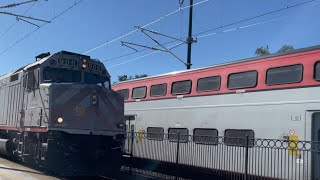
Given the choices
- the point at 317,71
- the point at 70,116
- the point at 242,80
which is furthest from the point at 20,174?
the point at 317,71

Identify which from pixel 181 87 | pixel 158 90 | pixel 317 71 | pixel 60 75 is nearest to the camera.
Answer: pixel 317 71

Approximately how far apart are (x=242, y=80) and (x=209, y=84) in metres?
1.60

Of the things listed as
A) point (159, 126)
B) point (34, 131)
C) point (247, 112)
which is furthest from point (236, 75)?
point (34, 131)

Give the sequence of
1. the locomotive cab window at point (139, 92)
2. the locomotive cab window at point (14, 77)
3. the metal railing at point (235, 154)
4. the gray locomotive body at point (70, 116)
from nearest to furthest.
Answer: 1. the metal railing at point (235, 154)
2. the gray locomotive body at point (70, 116)
3. the locomotive cab window at point (14, 77)
4. the locomotive cab window at point (139, 92)

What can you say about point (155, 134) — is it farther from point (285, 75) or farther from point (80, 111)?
point (285, 75)

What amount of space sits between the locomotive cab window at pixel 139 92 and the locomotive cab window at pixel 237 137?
5715mm

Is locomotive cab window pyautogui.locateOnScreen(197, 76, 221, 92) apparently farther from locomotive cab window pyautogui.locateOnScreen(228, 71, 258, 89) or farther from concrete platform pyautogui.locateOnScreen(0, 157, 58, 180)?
concrete platform pyautogui.locateOnScreen(0, 157, 58, 180)

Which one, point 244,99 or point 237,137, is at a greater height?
point 244,99

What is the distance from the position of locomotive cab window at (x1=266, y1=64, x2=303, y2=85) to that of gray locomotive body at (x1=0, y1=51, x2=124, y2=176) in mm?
5183

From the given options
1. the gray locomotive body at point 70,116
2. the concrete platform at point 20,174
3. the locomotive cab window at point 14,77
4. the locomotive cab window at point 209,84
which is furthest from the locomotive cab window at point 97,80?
the locomotive cab window at point 14,77

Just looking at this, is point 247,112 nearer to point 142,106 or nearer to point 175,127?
point 175,127

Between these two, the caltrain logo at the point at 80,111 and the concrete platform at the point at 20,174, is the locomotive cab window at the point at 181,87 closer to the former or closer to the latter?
the caltrain logo at the point at 80,111

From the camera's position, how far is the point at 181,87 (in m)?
16.8

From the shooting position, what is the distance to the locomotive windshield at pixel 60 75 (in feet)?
48.0
